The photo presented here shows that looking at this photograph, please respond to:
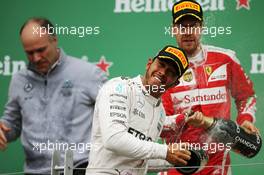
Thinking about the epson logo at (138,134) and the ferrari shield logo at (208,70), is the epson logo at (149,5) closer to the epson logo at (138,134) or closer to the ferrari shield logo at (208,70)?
the ferrari shield logo at (208,70)

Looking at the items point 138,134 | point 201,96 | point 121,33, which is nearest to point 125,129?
point 138,134

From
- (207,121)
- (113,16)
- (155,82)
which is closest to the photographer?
(155,82)

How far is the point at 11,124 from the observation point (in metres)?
2.95

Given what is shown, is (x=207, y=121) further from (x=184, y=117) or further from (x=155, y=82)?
(x=155, y=82)

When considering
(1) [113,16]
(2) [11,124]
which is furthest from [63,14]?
(2) [11,124]

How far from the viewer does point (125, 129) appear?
244 centimetres

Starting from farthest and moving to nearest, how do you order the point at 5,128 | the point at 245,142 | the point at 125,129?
the point at 5,128 < the point at 245,142 < the point at 125,129

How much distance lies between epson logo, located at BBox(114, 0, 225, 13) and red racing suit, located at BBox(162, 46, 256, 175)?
15 cm

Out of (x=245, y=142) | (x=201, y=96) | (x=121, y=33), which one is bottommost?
(x=245, y=142)

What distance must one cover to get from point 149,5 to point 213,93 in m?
0.37

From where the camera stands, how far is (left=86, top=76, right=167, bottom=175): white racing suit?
95.3 inches

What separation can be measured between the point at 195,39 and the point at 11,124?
25.9 inches

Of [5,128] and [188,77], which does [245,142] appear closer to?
[188,77]

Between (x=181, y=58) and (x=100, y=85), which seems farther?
(x=100, y=85)
